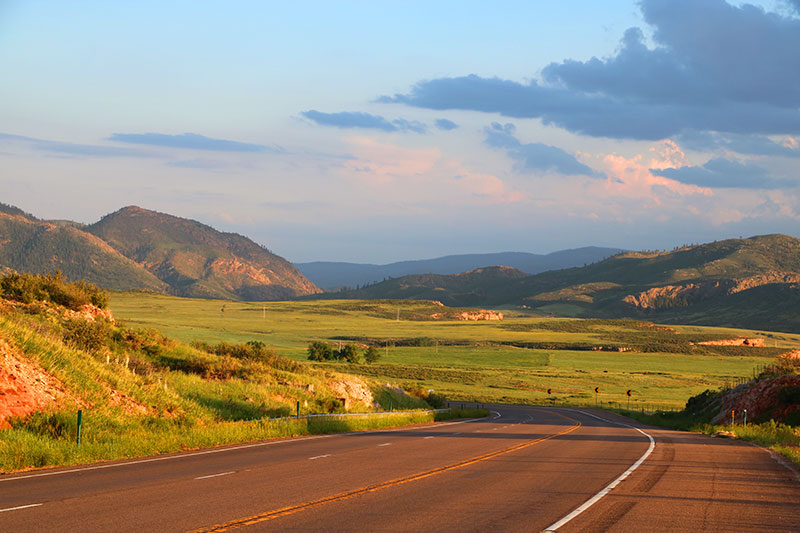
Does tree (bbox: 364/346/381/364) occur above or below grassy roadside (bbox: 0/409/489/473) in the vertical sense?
below

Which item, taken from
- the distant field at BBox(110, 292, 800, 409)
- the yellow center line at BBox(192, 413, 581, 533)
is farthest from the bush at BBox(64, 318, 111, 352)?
the distant field at BBox(110, 292, 800, 409)

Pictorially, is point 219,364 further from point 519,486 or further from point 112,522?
point 112,522

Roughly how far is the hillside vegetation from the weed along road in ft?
4.30

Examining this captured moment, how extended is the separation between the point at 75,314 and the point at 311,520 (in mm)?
28024

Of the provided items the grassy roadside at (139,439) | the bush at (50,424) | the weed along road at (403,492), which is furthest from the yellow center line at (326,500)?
the bush at (50,424)

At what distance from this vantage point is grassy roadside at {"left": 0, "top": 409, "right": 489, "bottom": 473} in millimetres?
16766

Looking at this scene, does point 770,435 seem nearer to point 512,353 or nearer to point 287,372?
point 287,372

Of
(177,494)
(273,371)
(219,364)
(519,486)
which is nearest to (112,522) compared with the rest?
(177,494)

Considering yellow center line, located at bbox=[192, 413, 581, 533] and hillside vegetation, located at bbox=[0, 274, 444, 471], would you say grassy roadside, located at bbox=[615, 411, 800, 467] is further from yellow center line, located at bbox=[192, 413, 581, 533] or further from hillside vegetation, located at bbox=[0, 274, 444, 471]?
hillside vegetation, located at bbox=[0, 274, 444, 471]

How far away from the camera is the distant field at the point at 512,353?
95062 mm

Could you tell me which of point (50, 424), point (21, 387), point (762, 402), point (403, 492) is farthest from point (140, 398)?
point (762, 402)

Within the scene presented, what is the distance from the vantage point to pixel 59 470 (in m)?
16.2

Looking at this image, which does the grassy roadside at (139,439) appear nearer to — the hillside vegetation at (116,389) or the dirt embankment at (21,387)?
the hillside vegetation at (116,389)

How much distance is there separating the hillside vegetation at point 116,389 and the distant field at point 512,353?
33431mm
